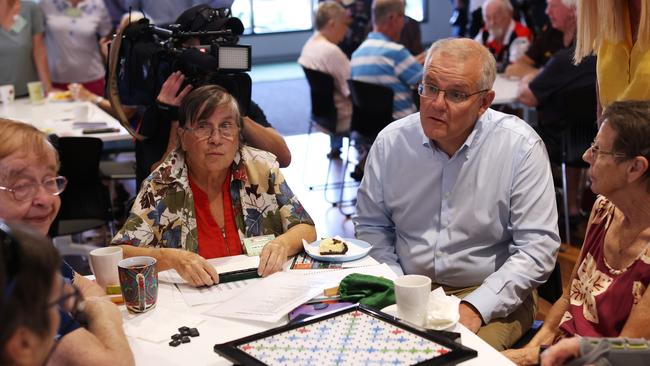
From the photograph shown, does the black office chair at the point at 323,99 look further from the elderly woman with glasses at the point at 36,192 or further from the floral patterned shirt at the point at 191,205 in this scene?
the elderly woman with glasses at the point at 36,192

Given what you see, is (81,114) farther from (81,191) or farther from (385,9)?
(385,9)

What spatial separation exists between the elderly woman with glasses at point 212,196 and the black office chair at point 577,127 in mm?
2741

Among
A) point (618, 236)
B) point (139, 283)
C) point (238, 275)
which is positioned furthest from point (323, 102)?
point (139, 283)

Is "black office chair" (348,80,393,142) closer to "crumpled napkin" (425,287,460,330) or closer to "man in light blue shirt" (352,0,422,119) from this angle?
"man in light blue shirt" (352,0,422,119)

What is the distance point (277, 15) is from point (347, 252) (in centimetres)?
1285

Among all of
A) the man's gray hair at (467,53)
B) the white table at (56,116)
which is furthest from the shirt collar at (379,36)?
the man's gray hair at (467,53)

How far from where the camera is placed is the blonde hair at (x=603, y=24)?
111 inches

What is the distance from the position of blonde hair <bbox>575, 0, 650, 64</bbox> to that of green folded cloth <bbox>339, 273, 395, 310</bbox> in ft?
4.23

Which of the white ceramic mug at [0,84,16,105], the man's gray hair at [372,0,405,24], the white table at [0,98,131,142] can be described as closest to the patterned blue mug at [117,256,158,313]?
the white table at [0,98,131,142]

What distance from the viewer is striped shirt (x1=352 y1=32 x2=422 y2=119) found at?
608 cm

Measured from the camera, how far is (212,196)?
9.52ft

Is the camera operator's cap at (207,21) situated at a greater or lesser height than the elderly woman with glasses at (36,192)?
greater

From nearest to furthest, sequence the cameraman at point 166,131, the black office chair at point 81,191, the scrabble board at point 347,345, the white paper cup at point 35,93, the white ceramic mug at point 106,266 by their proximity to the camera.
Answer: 1. the scrabble board at point 347,345
2. the white ceramic mug at point 106,266
3. the cameraman at point 166,131
4. the black office chair at point 81,191
5. the white paper cup at point 35,93

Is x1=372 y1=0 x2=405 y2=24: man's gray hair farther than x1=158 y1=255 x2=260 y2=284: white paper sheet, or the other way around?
x1=372 y1=0 x2=405 y2=24: man's gray hair
